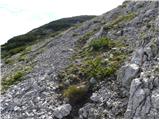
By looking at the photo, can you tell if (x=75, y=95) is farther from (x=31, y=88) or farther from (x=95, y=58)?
(x=95, y=58)

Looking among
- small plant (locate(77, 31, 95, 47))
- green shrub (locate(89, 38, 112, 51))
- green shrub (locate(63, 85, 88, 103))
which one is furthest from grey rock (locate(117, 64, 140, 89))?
small plant (locate(77, 31, 95, 47))

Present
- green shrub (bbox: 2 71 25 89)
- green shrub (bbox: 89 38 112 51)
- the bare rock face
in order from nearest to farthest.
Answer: the bare rock face → green shrub (bbox: 2 71 25 89) → green shrub (bbox: 89 38 112 51)

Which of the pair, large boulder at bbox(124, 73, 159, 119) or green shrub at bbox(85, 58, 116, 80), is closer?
large boulder at bbox(124, 73, 159, 119)

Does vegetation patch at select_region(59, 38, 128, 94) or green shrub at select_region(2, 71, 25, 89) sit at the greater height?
vegetation patch at select_region(59, 38, 128, 94)

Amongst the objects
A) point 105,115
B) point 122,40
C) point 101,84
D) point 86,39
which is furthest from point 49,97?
point 86,39

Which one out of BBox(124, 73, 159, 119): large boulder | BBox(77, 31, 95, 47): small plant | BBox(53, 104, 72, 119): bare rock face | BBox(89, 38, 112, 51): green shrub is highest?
BBox(77, 31, 95, 47): small plant

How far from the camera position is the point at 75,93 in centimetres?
2344

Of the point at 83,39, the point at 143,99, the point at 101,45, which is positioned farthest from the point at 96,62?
the point at 83,39

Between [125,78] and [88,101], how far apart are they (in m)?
2.78

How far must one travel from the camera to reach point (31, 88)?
2647 centimetres

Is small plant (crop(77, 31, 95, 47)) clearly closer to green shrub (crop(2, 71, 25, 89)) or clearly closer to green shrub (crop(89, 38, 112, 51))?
green shrub (crop(89, 38, 112, 51))

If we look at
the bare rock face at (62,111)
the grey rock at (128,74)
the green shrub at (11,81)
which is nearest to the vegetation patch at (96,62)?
the grey rock at (128,74)

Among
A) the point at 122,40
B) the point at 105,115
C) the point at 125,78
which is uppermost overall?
the point at 122,40

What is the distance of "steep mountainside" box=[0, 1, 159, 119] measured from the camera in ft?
66.3
